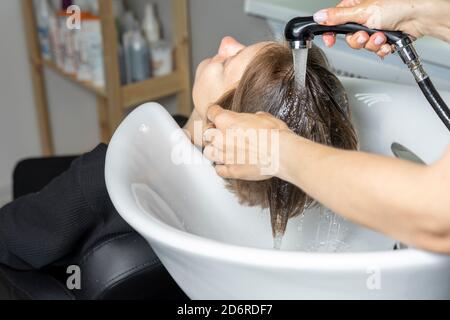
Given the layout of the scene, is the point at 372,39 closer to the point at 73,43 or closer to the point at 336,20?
the point at 336,20

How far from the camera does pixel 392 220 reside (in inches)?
24.7

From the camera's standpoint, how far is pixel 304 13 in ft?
5.18

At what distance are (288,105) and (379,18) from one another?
0.20 m

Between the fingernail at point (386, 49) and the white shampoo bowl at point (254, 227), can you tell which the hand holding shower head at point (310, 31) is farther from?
the white shampoo bowl at point (254, 227)

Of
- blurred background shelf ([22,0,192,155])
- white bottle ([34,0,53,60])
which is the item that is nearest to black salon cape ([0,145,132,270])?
blurred background shelf ([22,0,192,155])

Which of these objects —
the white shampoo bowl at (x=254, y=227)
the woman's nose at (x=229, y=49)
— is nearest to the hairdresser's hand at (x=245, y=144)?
the white shampoo bowl at (x=254, y=227)

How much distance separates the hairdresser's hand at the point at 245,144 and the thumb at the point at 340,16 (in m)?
0.19

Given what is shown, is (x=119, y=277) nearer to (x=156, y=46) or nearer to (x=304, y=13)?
(x=304, y=13)

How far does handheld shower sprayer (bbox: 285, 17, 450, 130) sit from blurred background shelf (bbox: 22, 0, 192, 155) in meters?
1.11

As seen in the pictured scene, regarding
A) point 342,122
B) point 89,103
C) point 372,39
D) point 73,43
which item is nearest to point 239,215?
point 342,122

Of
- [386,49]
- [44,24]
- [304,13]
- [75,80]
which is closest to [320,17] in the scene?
[386,49]

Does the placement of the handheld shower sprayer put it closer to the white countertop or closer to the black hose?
the black hose

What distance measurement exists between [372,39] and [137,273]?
20.2 inches

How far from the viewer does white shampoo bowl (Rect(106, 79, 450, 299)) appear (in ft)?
2.17
